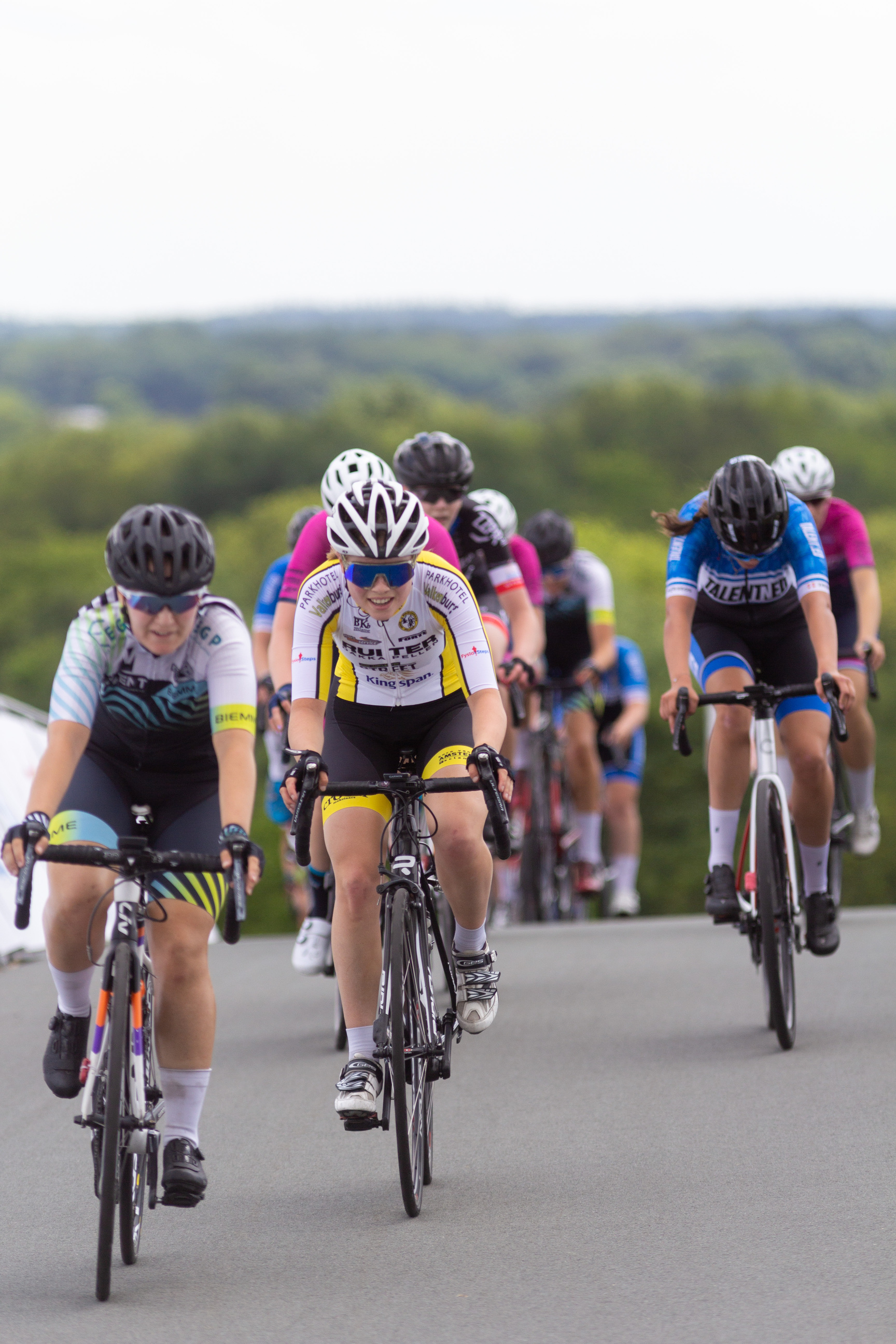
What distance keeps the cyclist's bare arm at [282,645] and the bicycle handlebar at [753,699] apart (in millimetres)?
1721

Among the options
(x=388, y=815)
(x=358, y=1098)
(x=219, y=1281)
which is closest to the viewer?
(x=219, y=1281)

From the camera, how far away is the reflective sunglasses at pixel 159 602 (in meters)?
5.42

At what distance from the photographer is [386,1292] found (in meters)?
4.94

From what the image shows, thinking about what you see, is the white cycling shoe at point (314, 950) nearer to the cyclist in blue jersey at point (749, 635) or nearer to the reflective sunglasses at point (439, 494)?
the cyclist in blue jersey at point (749, 635)

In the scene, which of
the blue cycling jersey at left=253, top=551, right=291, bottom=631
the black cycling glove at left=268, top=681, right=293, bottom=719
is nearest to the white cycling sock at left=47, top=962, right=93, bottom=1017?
the black cycling glove at left=268, top=681, right=293, bottom=719

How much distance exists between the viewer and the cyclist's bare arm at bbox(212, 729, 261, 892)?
524 cm

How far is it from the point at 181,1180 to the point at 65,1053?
0.54 meters

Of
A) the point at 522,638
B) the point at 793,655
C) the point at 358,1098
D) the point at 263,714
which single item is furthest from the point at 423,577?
the point at 263,714

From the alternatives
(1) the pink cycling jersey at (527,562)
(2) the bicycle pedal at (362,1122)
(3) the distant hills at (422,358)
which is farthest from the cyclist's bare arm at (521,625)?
(3) the distant hills at (422,358)

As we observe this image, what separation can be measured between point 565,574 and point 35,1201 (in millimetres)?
8078

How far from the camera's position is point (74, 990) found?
18.3 ft

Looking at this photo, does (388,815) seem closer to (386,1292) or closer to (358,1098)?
(358,1098)

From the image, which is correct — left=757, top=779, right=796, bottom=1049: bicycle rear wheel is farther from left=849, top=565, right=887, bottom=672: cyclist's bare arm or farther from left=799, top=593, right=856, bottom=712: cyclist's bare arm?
left=849, top=565, right=887, bottom=672: cyclist's bare arm

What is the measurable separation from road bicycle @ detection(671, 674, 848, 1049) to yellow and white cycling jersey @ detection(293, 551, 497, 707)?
182 cm
